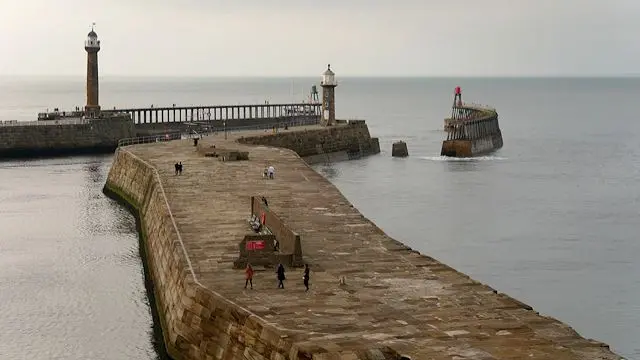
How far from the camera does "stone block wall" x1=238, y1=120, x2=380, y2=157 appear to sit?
3393 inches

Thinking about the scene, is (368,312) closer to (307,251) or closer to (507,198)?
(307,251)

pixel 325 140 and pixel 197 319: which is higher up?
pixel 325 140

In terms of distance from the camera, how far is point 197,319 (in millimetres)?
26969

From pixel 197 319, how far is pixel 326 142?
2617 inches

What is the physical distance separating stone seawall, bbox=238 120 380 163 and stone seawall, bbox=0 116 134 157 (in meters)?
20.4

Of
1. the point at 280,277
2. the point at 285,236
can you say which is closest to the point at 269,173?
the point at 285,236

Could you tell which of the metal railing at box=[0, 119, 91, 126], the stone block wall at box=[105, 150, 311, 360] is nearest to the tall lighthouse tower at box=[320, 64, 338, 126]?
the metal railing at box=[0, 119, 91, 126]

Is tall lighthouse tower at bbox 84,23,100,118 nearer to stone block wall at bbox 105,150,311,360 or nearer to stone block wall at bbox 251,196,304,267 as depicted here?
stone block wall at bbox 105,150,311,360

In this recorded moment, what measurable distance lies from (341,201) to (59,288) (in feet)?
43.6

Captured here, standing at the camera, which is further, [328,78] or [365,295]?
[328,78]

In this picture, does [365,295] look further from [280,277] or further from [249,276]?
[249,276]

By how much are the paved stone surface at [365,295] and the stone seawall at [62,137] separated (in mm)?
53027

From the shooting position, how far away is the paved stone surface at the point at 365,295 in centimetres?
2292

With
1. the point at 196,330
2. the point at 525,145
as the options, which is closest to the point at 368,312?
the point at 196,330
